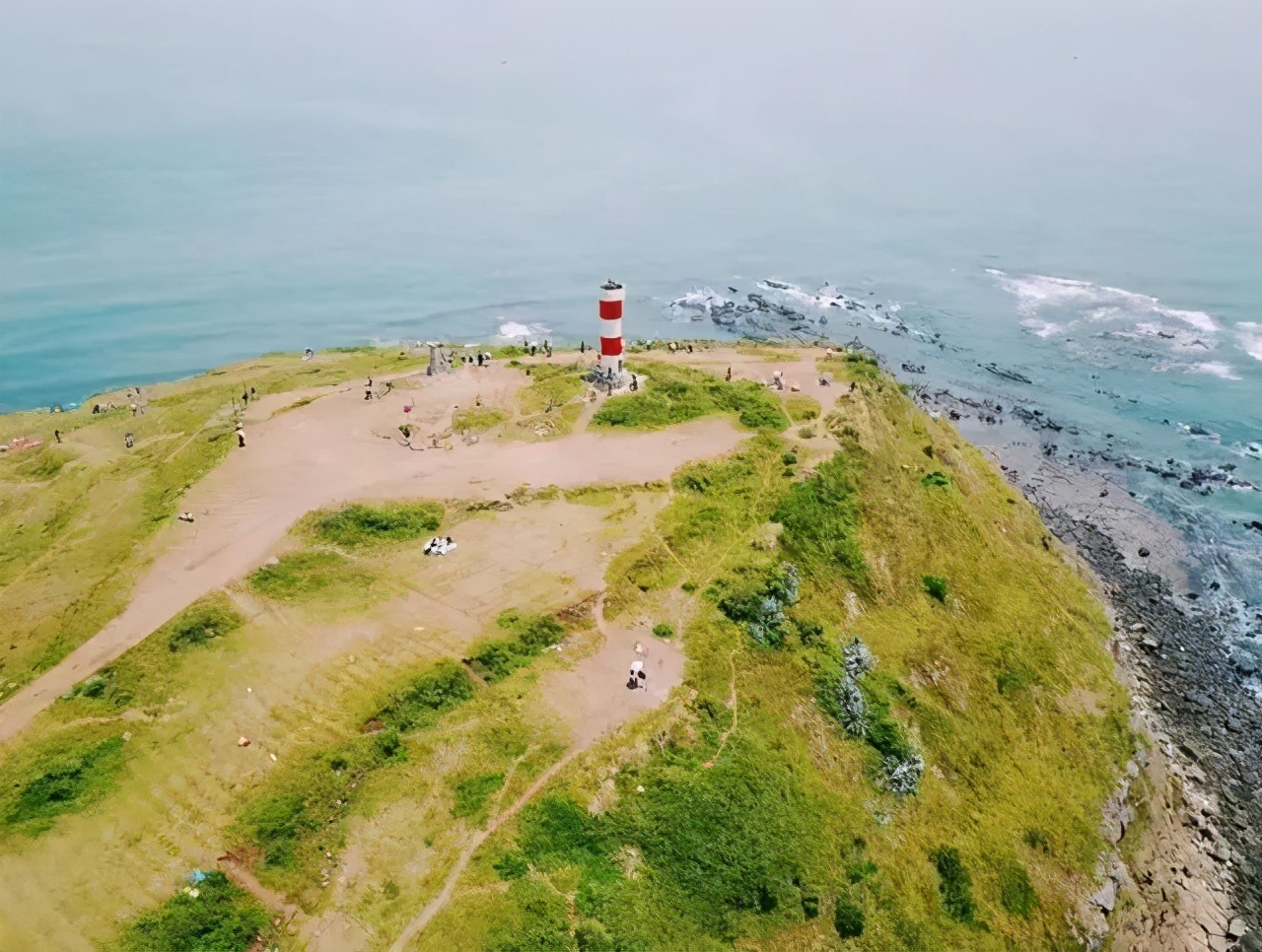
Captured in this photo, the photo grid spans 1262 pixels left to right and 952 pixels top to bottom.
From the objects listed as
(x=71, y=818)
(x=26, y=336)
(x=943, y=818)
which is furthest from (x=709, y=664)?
(x=26, y=336)

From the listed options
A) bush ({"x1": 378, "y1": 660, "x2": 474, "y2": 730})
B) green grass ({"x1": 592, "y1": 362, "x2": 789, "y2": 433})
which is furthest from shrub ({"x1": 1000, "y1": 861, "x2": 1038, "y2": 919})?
green grass ({"x1": 592, "y1": 362, "x2": 789, "y2": 433})

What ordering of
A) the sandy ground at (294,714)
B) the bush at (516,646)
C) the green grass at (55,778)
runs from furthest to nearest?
the bush at (516,646), the green grass at (55,778), the sandy ground at (294,714)

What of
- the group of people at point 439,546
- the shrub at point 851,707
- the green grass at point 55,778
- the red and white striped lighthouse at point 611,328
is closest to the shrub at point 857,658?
the shrub at point 851,707

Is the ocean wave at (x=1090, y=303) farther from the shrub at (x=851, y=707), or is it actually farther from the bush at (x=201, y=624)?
the bush at (x=201, y=624)

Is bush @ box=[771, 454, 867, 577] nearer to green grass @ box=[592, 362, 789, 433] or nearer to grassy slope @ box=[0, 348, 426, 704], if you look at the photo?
green grass @ box=[592, 362, 789, 433]

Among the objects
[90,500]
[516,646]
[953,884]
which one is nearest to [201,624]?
[516,646]

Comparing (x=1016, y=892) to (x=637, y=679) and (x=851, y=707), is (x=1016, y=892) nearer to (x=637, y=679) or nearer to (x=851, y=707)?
(x=851, y=707)
